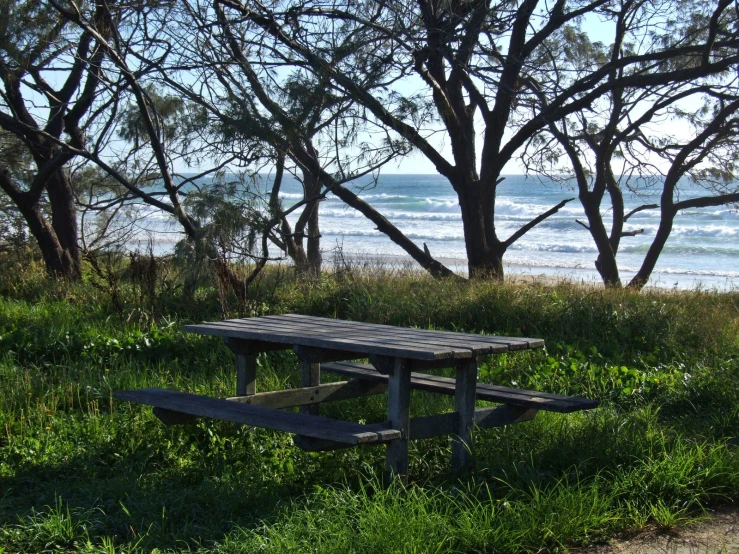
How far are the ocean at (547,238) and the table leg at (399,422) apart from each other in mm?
12919

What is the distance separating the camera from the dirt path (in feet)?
11.0

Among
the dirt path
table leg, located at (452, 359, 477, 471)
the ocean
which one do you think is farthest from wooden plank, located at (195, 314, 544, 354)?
the ocean

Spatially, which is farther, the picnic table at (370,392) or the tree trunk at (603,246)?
the tree trunk at (603,246)

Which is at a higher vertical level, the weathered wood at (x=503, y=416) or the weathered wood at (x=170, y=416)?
the weathered wood at (x=170, y=416)

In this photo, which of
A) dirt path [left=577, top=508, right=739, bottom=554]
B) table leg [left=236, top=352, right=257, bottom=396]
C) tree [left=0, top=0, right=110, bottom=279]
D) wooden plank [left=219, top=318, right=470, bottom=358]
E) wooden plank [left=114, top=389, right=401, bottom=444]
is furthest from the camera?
tree [left=0, top=0, right=110, bottom=279]

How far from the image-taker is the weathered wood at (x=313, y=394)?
4.73 meters

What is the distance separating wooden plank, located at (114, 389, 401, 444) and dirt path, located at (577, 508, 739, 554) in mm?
1030

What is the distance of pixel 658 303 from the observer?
849 centimetres

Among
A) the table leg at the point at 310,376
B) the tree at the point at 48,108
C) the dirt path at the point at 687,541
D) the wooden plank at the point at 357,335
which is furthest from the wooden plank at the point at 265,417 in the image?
the tree at the point at 48,108

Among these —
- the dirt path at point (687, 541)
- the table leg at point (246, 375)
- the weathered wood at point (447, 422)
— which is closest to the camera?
the dirt path at point (687, 541)

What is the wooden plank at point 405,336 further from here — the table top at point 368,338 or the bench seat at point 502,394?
the bench seat at point 502,394

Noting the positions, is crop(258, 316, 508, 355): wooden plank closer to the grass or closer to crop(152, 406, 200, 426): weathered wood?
the grass

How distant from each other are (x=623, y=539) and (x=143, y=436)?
8.76ft

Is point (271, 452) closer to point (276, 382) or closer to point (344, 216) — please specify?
point (276, 382)
